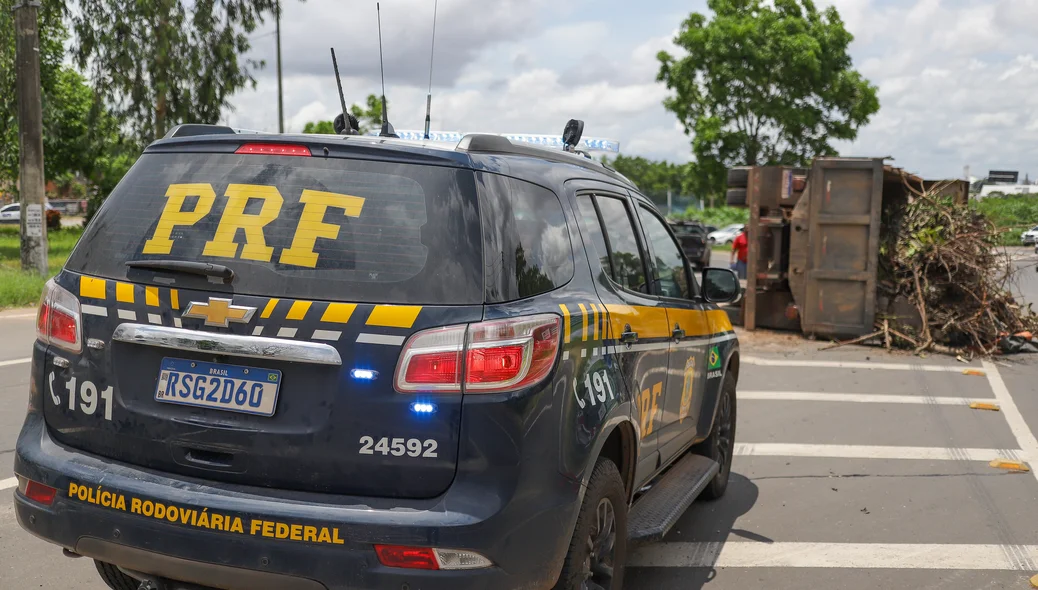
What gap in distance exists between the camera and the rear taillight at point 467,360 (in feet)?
10.1

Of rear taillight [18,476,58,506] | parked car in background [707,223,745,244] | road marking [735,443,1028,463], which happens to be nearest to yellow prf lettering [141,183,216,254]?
rear taillight [18,476,58,506]

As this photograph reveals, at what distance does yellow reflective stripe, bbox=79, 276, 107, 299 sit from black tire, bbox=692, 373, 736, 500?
11.8 feet

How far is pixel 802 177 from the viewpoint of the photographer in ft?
44.5

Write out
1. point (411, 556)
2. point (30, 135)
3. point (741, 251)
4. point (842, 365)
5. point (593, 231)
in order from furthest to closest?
1. point (741, 251)
2. point (30, 135)
3. point (842, 365)
4. point (593, 231)
5. point (411, 556)

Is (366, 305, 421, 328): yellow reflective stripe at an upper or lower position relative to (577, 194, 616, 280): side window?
lower

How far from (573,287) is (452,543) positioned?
1112mm

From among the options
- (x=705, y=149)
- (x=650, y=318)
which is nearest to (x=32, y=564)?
(x=650, y=318)

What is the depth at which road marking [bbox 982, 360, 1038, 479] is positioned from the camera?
314 inches

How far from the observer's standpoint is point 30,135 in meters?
17.2

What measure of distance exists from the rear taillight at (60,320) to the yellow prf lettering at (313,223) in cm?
81

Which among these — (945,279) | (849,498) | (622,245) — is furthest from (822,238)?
(622,245)

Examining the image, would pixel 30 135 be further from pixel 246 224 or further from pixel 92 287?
pixel 246 224

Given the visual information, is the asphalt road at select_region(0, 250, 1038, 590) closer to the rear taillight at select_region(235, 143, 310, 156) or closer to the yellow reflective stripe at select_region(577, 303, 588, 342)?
the yellow reflective stripe at select_region(577, 303, 588, 342)

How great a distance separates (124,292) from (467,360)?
1227 millimetres
